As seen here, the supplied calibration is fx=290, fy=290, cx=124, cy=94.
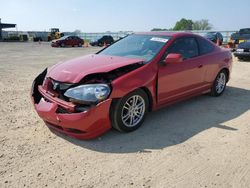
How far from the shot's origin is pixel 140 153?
12.5ft

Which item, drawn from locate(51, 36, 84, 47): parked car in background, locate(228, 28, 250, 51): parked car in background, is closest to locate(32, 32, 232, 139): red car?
locate(228, 28, 250, 51): parked car in background

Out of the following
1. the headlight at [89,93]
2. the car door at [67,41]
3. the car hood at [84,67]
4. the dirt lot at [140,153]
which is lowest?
the dirt lot at [140,153]

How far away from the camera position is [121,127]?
4.29m

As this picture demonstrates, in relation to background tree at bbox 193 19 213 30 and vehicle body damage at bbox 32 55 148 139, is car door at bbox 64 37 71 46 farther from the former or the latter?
background tree at bbox 193 19 213 30

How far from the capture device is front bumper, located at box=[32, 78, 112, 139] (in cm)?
388

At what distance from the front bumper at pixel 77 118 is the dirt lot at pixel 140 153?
155 millimetres

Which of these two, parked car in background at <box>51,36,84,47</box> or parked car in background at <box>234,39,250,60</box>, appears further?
parked car in background at <box>51,36,84,47</box>

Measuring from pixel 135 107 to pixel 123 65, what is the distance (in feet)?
2.21

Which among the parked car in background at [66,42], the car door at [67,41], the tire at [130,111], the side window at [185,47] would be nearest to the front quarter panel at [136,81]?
the tire at [130,111]

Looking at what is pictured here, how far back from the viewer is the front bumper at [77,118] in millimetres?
3881

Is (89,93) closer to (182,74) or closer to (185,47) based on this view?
(182,74)

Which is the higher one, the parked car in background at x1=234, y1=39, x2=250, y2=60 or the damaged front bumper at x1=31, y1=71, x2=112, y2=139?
the parked car in background at x1=234, y1=39, x2=250, y2=60

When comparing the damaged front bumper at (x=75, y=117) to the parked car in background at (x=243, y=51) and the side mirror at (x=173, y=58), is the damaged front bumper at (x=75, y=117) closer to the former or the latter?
the side mirror at (x=173, y=58)

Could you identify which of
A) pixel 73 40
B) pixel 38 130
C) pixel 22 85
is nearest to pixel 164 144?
pixel 38 130
